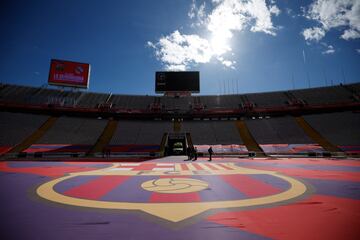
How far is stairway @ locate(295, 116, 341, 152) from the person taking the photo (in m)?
26.6

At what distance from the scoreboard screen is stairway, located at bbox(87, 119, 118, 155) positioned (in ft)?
42.5

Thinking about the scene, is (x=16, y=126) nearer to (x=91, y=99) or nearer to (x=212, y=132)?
(x=91, y=99)

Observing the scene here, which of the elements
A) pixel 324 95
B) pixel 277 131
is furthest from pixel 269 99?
pixel 277 131

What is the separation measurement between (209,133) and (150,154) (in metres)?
14.4

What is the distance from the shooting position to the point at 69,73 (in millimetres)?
39125

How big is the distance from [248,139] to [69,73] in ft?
140

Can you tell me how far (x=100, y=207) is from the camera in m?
5.04

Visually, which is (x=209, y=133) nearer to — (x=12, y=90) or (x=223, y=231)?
(x=223, y=231)

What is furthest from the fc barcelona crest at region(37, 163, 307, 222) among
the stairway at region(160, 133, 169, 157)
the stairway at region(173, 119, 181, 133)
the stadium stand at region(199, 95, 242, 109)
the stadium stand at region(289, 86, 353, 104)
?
the stadium stand at region(289, 86, 353, 104)

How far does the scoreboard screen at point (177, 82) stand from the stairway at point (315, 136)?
2338cm

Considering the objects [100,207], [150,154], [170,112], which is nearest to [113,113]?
[170,112]

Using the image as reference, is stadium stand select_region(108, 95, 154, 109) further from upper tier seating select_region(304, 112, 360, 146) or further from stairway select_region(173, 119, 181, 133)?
upper tier seating select_region(304, 112, 360, 146)

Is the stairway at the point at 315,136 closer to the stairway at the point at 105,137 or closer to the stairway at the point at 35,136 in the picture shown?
the stairway at the point at 105,137

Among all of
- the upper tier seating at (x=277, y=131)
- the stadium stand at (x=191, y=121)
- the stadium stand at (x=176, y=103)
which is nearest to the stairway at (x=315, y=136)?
the stadium stand at (x=191, y=121)
